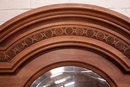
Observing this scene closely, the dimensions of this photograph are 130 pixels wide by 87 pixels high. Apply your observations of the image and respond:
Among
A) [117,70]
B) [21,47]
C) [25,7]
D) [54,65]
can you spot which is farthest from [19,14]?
[117,70]

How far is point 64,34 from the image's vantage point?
106 cm

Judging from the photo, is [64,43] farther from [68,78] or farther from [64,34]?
[68,78]

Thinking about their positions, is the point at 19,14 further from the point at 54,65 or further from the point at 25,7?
the point at 54,65

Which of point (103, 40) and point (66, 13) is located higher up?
point (66, 13)

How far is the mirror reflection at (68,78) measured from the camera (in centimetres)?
103

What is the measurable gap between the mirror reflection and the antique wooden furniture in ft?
0.07

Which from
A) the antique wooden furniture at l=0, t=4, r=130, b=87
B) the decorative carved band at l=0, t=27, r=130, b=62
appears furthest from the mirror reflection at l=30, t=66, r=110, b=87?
the decorative carved band at l=0, t=27, r=130, b=62

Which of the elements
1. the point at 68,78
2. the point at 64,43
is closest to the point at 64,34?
the point at 64,43

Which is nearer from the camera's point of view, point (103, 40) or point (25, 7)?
point (103, 40)

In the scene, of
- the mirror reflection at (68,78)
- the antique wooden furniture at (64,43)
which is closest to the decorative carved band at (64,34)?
the antique wooden furniture at (64,43)

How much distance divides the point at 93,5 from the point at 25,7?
0.38 meters

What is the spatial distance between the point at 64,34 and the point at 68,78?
23 centimetres

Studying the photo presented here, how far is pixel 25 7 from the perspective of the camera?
115cm

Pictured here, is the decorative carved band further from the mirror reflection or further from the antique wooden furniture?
the mirror reflection
